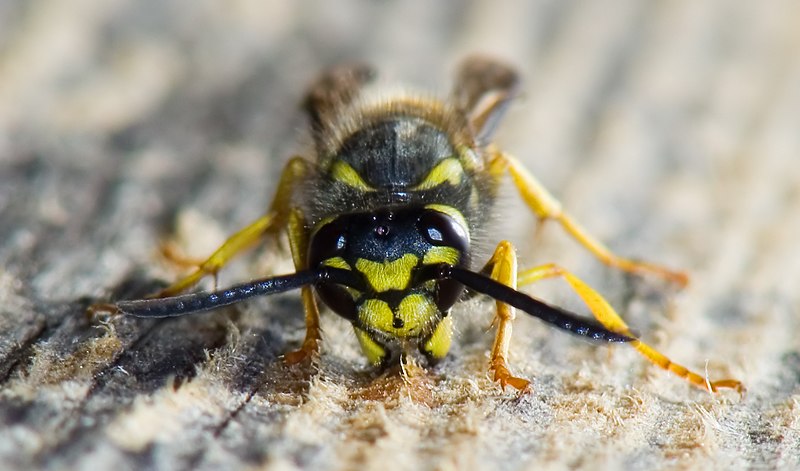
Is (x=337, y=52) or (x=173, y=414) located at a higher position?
(x=337, y=52)

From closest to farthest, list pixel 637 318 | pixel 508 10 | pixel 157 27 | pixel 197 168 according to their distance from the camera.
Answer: pixel 637 318, pixel 197 168, pixel 157 27, pixel 508 10

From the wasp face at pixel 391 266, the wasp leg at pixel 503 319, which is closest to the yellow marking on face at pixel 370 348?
the wasp face at pixel 391 266

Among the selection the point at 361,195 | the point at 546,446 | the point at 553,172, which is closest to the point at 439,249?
the point at 361,195

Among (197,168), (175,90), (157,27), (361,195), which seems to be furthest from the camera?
(157,27)

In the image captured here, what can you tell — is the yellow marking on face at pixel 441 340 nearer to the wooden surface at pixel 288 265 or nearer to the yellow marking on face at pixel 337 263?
the wooden surface at pixel 288 265

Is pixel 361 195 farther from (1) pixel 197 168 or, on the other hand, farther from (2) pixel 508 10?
(2) pixel 508 10

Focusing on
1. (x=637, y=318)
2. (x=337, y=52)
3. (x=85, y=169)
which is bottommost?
(x=637, y=318)

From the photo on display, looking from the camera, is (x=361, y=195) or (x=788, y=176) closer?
(x=361, y=195)

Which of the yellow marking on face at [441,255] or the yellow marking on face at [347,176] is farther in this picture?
the yellow marking on face at [347,176]
